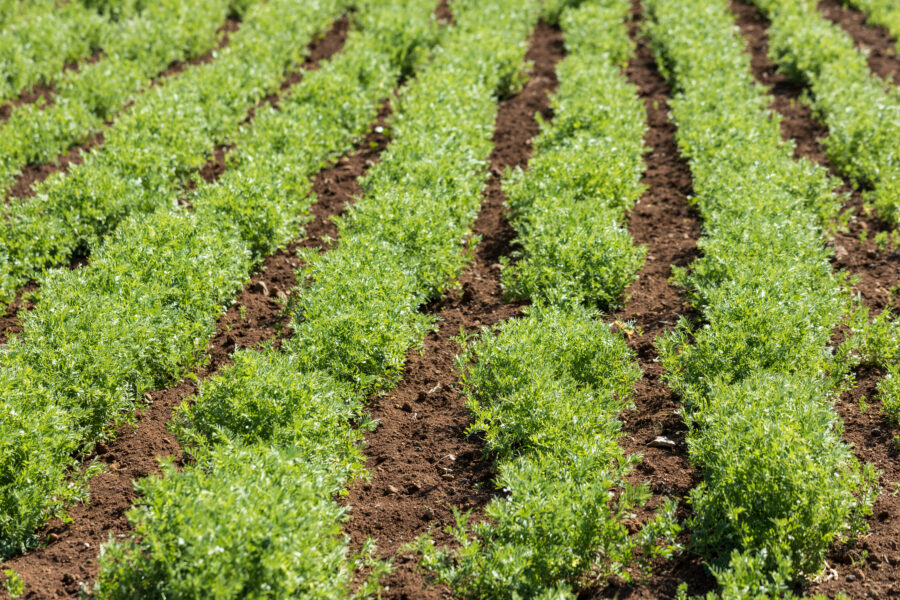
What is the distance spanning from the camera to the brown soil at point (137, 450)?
6.00 metres

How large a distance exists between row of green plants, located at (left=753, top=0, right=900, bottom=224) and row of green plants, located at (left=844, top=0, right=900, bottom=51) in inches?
47.1

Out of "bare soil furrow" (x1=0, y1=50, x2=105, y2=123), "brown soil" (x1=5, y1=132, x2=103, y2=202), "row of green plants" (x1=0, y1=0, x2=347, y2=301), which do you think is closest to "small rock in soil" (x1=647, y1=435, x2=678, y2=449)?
"row of green plants" (x1=0, y1=0, x2=347, y2=301)

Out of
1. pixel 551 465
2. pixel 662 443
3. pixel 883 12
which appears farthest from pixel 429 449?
pixel 883 12

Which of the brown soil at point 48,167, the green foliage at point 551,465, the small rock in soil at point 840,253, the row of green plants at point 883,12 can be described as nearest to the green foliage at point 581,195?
the green foliage at point 551,465

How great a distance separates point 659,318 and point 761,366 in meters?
1.64

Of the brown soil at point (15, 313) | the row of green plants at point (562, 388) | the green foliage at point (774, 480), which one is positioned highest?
the green foliage at point (774, 480)

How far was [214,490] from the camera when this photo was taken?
216 inches

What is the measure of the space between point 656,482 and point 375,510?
7.20 feet

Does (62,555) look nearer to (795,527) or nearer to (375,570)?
(375,570)

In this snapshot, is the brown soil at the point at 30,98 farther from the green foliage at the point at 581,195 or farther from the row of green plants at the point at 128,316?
the green foliage at the point at 581,195

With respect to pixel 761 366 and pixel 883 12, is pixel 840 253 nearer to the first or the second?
pixel 761 366

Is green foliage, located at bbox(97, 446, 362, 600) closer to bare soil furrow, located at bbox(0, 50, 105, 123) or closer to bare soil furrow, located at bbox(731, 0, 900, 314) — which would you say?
bare soil furrow, located at bbox(731, 0, 900, 314)

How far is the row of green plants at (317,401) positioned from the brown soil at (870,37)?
24.5ft

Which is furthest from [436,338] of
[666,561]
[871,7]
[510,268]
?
[871,7]
